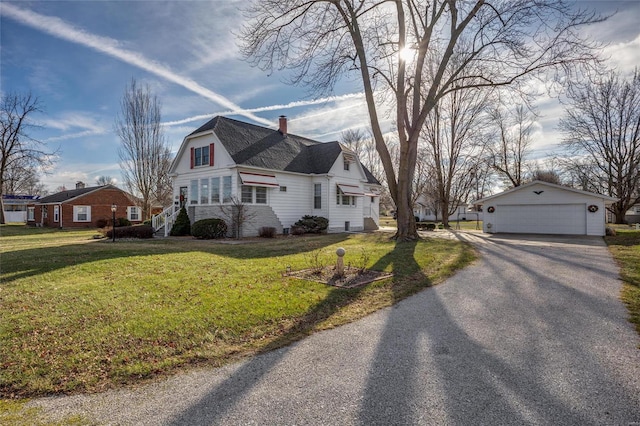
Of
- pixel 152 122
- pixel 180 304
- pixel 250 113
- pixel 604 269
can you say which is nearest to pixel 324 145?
pixel 250 113

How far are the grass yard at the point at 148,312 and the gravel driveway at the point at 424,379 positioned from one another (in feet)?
1.38

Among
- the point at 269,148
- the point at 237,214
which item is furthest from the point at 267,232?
the point at 269,148

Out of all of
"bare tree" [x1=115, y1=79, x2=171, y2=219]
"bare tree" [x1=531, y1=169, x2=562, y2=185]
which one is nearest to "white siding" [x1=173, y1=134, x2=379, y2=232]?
"bare tree" [x1=115, y1=79, x2=171, y2=219]

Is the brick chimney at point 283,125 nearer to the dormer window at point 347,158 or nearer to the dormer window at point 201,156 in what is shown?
the dormer window at point 347,158

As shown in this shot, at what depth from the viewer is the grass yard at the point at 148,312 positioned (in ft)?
11.1

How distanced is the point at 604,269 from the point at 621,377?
693cm

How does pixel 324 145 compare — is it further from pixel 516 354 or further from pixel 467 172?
pixel 516 354

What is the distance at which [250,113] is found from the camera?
27000 mm

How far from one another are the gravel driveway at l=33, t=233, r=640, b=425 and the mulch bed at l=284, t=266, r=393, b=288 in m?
1.65

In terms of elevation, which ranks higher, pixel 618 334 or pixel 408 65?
pixel 408 65

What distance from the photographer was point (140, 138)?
27.0m

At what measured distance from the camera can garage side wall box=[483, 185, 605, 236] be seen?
18.7 m

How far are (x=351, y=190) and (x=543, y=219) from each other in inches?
460

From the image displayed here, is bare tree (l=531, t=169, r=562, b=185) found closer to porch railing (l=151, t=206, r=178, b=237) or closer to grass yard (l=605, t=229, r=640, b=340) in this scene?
grass yard (l=605, t=229, r=640, b=340)
